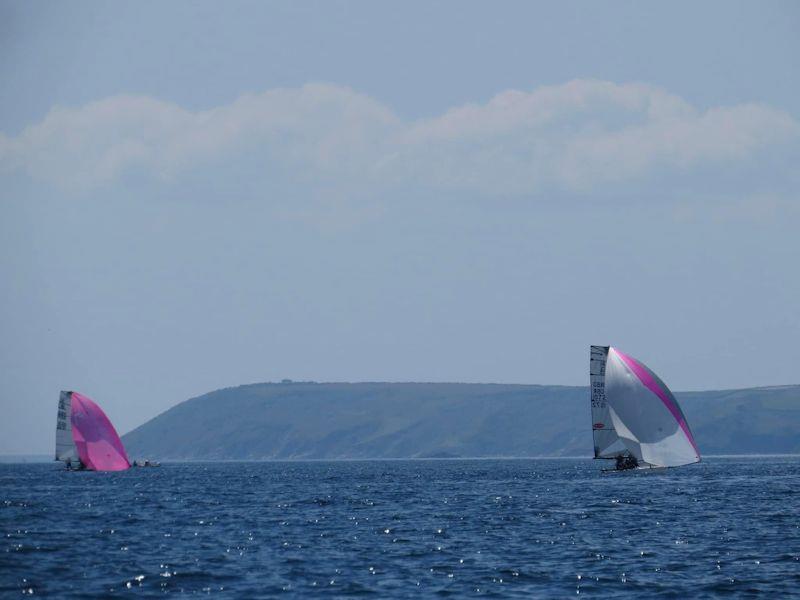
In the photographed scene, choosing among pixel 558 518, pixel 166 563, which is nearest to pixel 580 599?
pixel 166 563

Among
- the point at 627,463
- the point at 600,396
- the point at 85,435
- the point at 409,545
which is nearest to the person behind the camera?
the point at 409,545

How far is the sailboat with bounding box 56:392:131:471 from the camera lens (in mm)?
139750

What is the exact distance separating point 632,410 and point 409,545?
65142 mm

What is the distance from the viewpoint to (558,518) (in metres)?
67.8

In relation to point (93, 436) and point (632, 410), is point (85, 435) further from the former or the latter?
point (632, 410)

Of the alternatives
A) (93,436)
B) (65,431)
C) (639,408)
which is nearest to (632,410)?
(639,408)

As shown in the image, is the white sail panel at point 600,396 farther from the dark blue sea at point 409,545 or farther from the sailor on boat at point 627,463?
the dark blue sea at point 409,545

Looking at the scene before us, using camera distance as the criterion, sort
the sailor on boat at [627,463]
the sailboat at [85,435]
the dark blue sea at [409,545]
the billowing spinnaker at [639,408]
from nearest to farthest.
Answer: the dark blue sea at [409,545] < the billowing spinnaker at [639,408] < the sailor on boat at [627,463] < the sailboat at [85,435]

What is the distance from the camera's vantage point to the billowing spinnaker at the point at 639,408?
116 m

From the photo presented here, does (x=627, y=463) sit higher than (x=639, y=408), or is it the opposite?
(x=639, y=408)

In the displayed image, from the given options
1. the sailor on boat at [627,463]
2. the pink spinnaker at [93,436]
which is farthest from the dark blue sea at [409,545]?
the pink spinnaker at [93,436]

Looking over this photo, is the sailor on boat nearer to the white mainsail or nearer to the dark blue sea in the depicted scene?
the dark blue sea

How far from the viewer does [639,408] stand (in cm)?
11575

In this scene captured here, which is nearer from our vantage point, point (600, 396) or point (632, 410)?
point (632, 410)
